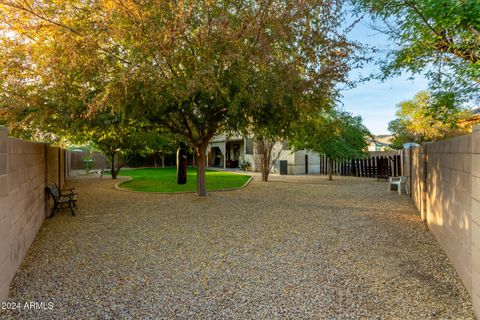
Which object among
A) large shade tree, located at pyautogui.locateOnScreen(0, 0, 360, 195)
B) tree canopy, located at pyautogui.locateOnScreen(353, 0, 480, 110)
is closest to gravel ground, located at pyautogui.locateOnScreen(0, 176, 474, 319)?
large shade tree, located at pyautogui.locateOnScreen(0, 0, 360, 195)

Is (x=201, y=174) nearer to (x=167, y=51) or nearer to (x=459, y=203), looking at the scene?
(x=167, y=51)

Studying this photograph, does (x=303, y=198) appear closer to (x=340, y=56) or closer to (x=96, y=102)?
(x=340, y=56)

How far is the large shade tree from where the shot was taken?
6.46 meters

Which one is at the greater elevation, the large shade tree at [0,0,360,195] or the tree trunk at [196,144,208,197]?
the large shade tree at [0,0,360,195]

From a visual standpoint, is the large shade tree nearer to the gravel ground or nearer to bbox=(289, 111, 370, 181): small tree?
the gravel ground

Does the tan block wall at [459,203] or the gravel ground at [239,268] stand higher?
the tan block wall at [459,203]

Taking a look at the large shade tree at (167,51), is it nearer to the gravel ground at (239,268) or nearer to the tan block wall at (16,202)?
the tan block wall at (16,202)

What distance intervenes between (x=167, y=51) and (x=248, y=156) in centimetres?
1900

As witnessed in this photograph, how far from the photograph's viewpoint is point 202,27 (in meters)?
6.98

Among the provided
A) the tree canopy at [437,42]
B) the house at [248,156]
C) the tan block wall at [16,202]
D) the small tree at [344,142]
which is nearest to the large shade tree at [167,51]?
the tree canopy at [437,42]

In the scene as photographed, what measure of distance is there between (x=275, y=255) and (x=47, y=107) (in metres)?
6.88

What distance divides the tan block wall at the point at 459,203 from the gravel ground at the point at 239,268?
0.80 ft

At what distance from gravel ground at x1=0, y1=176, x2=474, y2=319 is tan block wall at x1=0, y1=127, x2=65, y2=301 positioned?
0.87 ft

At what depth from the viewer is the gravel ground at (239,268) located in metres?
3.21
